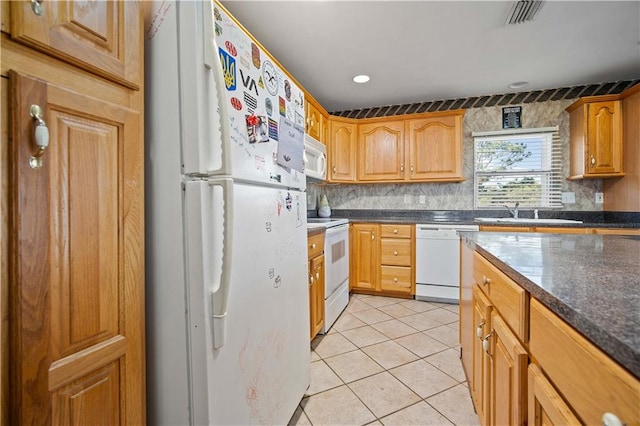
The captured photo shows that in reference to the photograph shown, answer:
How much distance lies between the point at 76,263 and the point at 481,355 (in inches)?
55.8

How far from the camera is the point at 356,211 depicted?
13.5 ft

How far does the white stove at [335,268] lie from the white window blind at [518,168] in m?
1.84

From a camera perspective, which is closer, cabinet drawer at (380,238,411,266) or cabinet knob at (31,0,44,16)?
cabinet knob at (31,0,44,16)

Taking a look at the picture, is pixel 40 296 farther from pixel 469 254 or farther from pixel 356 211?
pixel 356 211

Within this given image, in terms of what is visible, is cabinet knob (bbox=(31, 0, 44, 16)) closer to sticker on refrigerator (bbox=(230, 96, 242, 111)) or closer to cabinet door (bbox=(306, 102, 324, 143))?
sticker on refrigerator (bbox=(230, 96, 242, 111))

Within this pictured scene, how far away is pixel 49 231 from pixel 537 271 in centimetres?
114

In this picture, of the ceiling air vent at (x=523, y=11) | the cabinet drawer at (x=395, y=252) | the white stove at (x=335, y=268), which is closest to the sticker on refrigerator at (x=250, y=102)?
the white stove at (x=335, y=268)

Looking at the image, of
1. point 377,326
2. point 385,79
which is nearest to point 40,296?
point 377,326

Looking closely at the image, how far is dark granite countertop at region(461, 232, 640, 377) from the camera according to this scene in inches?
15.7

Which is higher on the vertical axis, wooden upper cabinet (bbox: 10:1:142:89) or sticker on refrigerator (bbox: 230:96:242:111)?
wooden upper cabinet (bbox: 10:1:142:89)

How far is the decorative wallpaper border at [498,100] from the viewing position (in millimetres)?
3133

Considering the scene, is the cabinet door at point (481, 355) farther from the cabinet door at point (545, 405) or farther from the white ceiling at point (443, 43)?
the white ceiling at point (443, 43)

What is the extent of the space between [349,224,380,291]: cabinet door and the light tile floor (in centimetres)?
64

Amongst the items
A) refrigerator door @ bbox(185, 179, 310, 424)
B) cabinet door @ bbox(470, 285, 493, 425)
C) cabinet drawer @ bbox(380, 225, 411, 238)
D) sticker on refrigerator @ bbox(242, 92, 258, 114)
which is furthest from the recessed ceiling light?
sticker on refrigerator @ bbox(242, 92, 258, 114)
